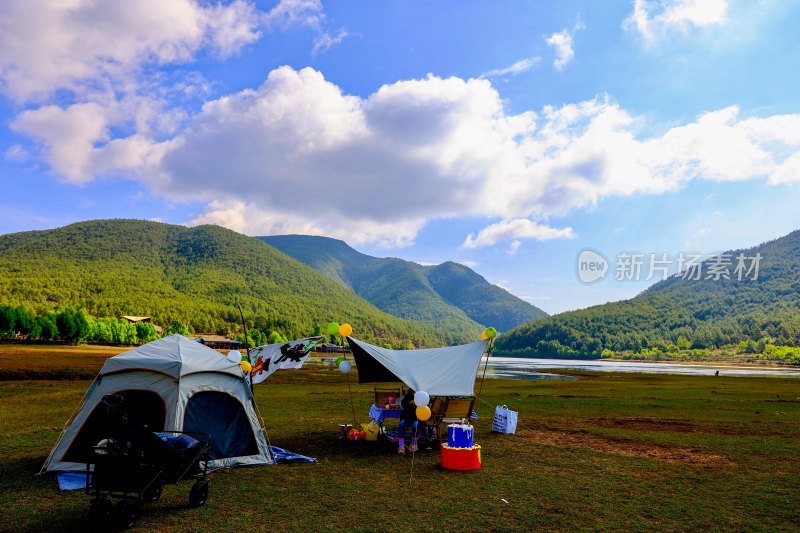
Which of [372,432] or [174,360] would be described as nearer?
[174,360]

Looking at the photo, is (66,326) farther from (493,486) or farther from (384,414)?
(493,486)

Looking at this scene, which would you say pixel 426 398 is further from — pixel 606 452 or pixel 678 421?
pixel 678 421

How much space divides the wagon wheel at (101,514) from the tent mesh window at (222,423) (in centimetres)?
335

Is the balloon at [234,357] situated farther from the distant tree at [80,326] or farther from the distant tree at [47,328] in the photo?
the distant tree at [80,326]

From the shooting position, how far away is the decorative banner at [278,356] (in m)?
13.3

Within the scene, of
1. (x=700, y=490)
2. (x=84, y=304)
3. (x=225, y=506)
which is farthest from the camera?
(x=84, y=304)

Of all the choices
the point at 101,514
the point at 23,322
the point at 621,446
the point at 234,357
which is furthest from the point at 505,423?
the point at 23,322

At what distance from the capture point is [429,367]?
1453 centimetres

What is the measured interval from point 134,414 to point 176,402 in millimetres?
1012

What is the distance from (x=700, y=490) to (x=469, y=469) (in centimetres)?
483

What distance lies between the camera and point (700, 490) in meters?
9.78

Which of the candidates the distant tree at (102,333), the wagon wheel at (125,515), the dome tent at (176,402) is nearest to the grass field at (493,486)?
the wagon wheel at (125,515)

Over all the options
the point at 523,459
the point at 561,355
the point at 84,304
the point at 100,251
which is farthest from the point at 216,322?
the point at 523,459

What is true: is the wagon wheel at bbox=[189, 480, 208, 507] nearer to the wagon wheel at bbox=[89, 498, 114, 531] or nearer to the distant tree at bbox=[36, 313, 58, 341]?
the wagon wheel at bbox=[89, 498, 114, 531]
